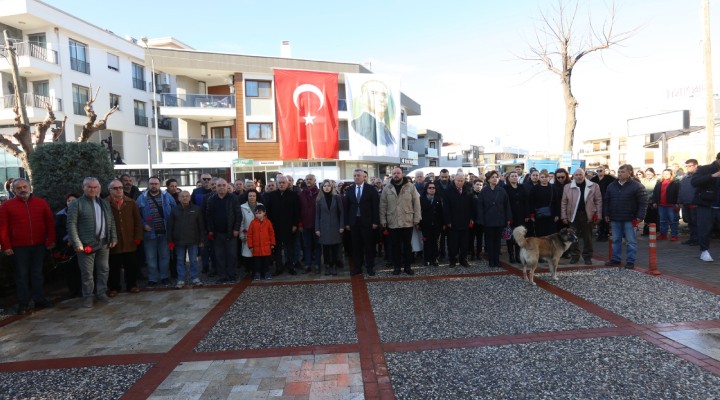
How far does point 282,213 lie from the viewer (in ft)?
26.1

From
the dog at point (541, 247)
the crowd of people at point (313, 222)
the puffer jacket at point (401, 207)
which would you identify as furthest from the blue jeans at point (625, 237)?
the puffer jacket at point (401, 207)

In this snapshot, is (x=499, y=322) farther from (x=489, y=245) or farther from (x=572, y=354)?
(x=489, y=245)

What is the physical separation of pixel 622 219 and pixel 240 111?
26.2 meters

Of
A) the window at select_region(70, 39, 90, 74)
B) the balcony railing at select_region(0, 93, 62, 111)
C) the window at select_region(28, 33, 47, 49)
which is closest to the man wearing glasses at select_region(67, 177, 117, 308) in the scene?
the balcony railing at select_region(0, 93, 62, 111)

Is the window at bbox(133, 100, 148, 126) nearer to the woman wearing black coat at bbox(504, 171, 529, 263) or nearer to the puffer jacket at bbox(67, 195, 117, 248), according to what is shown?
the puffer jacket at bbox(67, 195, 117, 248)

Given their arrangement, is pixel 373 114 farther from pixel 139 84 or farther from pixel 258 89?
pixel 139 84

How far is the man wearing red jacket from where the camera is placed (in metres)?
5.87

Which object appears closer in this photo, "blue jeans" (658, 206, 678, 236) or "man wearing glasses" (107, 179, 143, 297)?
"man wearing glasses" (107, 179, 143, 297)

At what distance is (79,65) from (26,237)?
2895 cm

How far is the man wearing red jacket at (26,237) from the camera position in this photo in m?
5.87

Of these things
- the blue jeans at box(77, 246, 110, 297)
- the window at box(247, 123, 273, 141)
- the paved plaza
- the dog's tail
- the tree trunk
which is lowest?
the paved plaza

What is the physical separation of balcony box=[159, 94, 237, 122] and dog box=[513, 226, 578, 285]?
25.9m

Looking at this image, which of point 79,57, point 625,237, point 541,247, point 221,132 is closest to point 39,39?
point 79,57

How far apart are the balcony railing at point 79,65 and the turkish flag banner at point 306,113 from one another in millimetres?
16250
